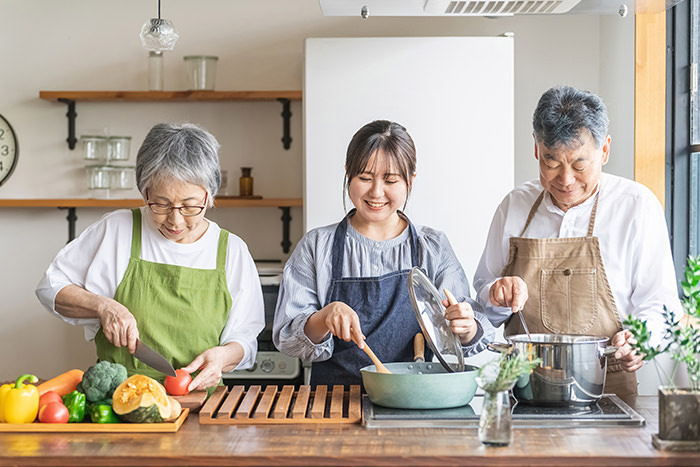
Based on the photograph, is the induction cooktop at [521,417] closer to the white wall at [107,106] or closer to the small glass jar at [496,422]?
the small glass jar at [496,422]

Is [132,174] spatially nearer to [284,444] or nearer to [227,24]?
[227,24]

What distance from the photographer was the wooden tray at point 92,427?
150 cm

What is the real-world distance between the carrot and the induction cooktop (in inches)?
26.0

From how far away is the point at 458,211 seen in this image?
3002 mm

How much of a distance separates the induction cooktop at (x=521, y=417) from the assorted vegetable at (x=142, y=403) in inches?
15.7

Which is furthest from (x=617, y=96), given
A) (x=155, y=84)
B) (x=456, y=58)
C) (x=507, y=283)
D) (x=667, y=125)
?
(x=155, y=84)

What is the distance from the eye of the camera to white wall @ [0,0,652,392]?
3.70 m

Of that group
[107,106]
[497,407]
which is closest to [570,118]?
[497,407]

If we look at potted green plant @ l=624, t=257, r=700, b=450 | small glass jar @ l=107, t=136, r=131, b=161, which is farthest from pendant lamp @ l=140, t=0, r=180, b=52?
potted green plant @ l=624, t=257, r=700, b=450

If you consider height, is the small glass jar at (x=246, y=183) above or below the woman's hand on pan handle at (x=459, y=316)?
above

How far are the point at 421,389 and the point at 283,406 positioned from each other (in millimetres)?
299

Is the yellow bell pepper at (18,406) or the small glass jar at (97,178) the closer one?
the yellow bell pepper at (18,406)

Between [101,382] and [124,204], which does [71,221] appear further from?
[101,382]


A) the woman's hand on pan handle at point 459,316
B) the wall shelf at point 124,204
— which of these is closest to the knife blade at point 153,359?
the woman's hand on pan handle at point 459,316
